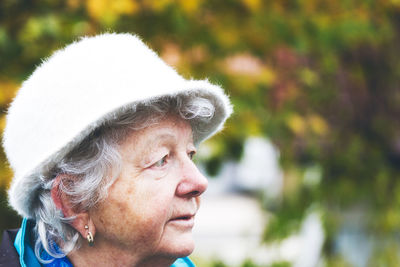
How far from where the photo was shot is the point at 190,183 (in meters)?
1.86

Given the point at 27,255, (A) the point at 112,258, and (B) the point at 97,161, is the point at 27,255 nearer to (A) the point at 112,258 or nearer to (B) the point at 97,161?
→ (A) the point at 112,258

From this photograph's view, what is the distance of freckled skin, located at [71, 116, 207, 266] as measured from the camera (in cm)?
179

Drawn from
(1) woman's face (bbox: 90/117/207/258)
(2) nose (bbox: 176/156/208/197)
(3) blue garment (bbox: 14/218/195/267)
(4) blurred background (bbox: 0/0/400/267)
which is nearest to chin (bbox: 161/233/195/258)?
(1) woman's face (bbox: 90/117/207/258)

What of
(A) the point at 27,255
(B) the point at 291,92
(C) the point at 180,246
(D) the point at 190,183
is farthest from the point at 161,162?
(B) the point at 291,92

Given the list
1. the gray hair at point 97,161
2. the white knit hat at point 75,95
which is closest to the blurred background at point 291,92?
the white knit hat at point 75,95

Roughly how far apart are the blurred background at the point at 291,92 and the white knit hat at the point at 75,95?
1161 mm

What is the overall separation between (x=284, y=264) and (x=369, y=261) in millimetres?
1423

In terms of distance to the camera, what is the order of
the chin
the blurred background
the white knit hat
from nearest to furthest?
the white knit hat → the chin → the blurred background

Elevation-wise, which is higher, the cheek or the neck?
the cheek

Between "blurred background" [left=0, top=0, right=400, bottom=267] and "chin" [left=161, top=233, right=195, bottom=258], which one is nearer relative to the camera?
"chin" [left=161, top=233, right=195, bottom=258]

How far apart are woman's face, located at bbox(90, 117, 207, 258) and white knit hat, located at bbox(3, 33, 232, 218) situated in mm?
149

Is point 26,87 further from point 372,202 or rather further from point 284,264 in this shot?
point 372,202

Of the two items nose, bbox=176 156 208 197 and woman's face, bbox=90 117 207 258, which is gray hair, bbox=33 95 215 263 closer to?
woman's face, bbox=90 117 207 258

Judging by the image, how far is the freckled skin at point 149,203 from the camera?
179 centimetres
